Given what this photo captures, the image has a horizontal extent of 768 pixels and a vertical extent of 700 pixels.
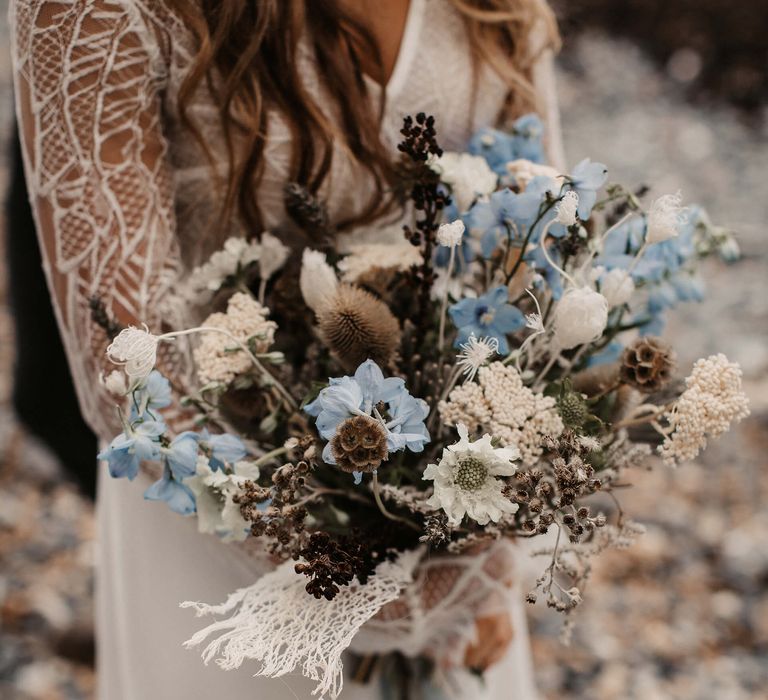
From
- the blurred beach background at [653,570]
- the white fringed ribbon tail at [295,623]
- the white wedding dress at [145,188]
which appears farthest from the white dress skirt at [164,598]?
the blurred beach background at [653,570]

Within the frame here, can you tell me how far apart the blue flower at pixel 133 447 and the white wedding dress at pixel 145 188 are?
30cm

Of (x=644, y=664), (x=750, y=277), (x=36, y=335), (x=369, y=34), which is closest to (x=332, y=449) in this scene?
(x=369, y=34)

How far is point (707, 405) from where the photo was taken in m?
0.78

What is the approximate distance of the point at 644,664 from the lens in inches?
115

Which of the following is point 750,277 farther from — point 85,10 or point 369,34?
point 85,10

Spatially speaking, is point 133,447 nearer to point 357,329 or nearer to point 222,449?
point 222,449

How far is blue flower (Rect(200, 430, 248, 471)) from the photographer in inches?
32.8

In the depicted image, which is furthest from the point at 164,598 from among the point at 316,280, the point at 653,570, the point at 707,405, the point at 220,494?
the point at 653,570

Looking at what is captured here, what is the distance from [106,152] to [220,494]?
477 millimetres

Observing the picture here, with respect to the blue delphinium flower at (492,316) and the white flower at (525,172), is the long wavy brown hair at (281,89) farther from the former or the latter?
the blue delphinium flower at (492,316)

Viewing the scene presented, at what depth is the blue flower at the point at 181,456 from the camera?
79 cm

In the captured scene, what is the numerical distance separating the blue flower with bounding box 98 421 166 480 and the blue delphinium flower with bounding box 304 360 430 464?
0.47ft

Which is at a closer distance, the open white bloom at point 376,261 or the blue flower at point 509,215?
the blue flower at point 509,215

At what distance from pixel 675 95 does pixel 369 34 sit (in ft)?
19.3
